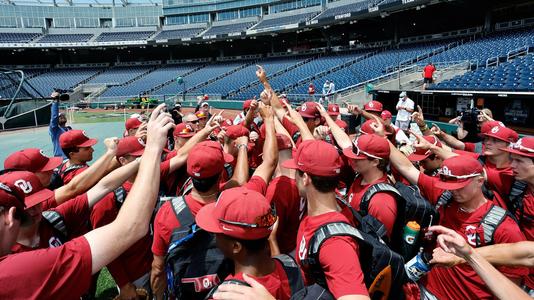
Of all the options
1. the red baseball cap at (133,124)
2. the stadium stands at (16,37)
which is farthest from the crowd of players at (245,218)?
the stadium stands at (16,37)

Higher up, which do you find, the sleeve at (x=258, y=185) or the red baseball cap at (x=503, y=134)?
the red baseball cap at (x=503, y=134)

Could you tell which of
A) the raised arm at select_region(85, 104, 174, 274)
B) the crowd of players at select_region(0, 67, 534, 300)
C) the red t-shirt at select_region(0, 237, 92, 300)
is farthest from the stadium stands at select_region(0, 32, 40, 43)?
the red t-shirt at select_region(0, 237, 92, 300)

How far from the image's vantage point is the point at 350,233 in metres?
1.93

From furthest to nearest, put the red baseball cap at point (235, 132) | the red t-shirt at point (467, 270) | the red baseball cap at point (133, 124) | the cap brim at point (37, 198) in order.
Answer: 1. the red baseball cap at point (133, 124)
2. the red baseball cap at point (235, 132)
3. the red t-shirt at point (467, 270)
4. the cap brim at point (37, 198)

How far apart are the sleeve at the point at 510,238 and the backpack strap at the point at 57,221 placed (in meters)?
3.41

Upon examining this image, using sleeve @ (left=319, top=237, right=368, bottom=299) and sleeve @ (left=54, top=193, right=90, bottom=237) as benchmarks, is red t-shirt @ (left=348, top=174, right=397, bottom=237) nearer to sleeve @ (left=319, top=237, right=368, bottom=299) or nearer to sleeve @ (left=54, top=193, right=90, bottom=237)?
sleeve @ (left=319, top=237, right=368, bottom=299)

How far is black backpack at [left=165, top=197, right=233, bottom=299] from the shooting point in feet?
7.05

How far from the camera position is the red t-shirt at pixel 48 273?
1.44m

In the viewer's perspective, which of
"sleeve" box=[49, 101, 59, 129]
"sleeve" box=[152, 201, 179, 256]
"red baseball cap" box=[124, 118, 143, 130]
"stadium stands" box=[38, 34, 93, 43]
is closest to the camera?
"sleeve" box=[152, 201, 179, 256]

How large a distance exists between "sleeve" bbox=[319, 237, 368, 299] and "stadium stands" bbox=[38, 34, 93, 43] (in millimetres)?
54479

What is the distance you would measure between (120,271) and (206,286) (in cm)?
152

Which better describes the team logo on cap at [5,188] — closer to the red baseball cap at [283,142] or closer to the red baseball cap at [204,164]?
the red baseball cap at [204,164]

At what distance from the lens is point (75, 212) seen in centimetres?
292

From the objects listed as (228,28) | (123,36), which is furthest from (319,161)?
(123,36)
